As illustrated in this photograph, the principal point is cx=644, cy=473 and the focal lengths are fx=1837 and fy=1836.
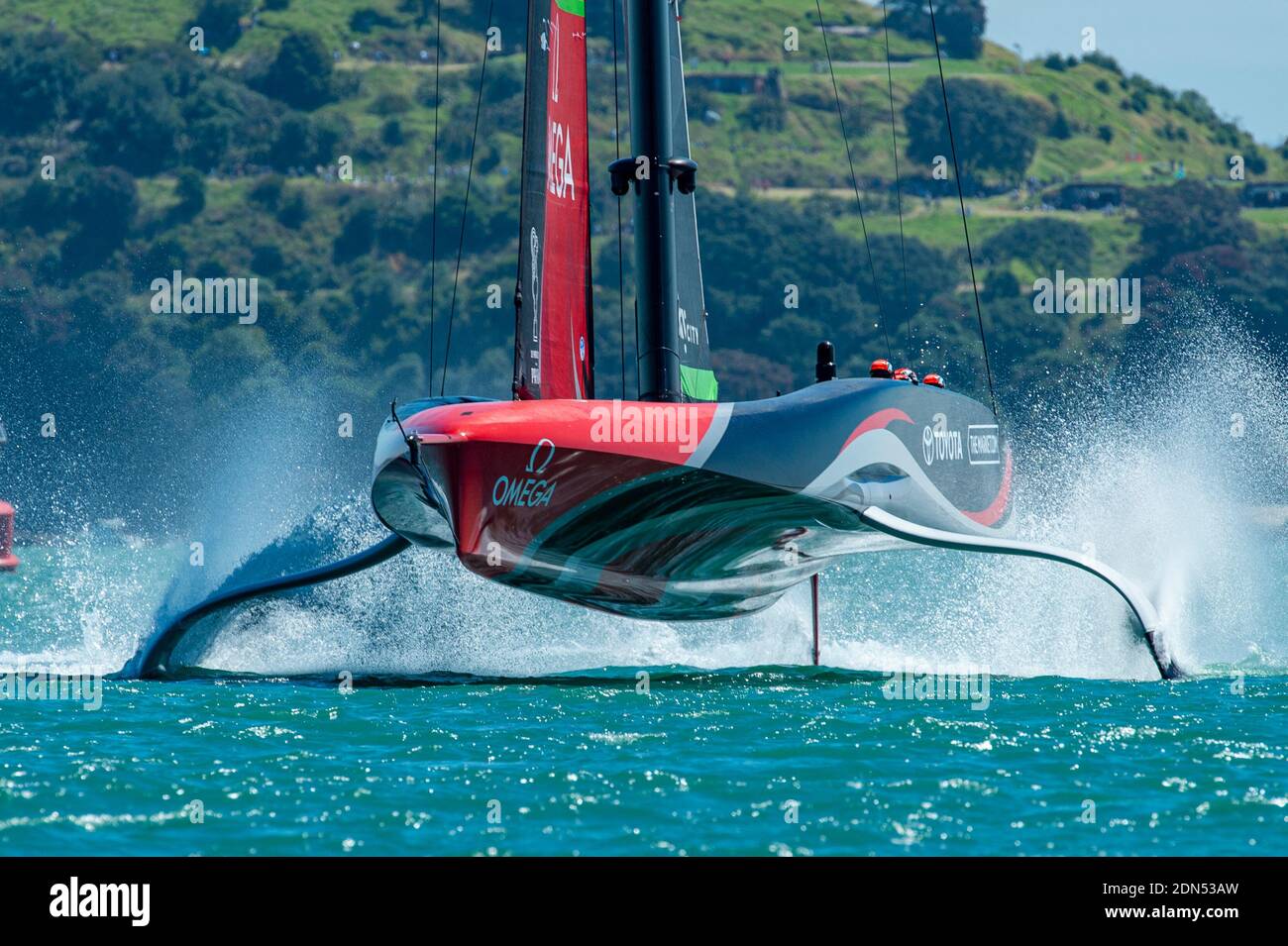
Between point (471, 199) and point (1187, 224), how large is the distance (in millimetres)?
30973

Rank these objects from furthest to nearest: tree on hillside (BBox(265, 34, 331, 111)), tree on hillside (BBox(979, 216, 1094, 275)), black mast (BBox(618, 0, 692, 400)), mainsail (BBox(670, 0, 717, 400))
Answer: tree on hillside (BBox(265, 34, 331, 111))
tree on hillside (BBox(979, 216, 1094, 275))
mainsail (BBox(670, 0, 717, 400))
black mast (BBox(618, 0, 692, 400))

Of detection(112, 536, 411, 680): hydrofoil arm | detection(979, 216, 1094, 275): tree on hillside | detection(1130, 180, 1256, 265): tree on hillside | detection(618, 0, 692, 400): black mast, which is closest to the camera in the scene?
detection(618, 0, 692, 400): black mast

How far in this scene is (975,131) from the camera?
94.4 m

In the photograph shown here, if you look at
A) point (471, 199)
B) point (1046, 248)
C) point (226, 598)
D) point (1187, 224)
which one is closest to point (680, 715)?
point (226, 598)

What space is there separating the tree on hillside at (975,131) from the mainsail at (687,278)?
83.6 m

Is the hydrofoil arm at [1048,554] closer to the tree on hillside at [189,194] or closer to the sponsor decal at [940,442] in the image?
the sponsor decal at [940,442]

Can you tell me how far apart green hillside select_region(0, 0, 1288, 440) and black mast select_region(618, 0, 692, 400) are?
152ft

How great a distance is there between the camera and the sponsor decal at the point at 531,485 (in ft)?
30.3

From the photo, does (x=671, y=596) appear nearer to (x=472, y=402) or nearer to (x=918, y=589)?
(x=472, y=402)

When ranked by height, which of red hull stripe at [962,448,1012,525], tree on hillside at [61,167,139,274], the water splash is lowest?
the water splash

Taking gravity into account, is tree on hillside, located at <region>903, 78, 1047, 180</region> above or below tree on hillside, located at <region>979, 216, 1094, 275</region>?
above

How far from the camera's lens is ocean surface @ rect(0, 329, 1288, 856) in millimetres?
6547

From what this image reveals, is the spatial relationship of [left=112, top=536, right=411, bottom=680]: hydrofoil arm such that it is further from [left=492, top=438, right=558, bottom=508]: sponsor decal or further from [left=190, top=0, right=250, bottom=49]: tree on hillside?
[left=190, top=0, right=250, bottom=49]: tree on hillside
